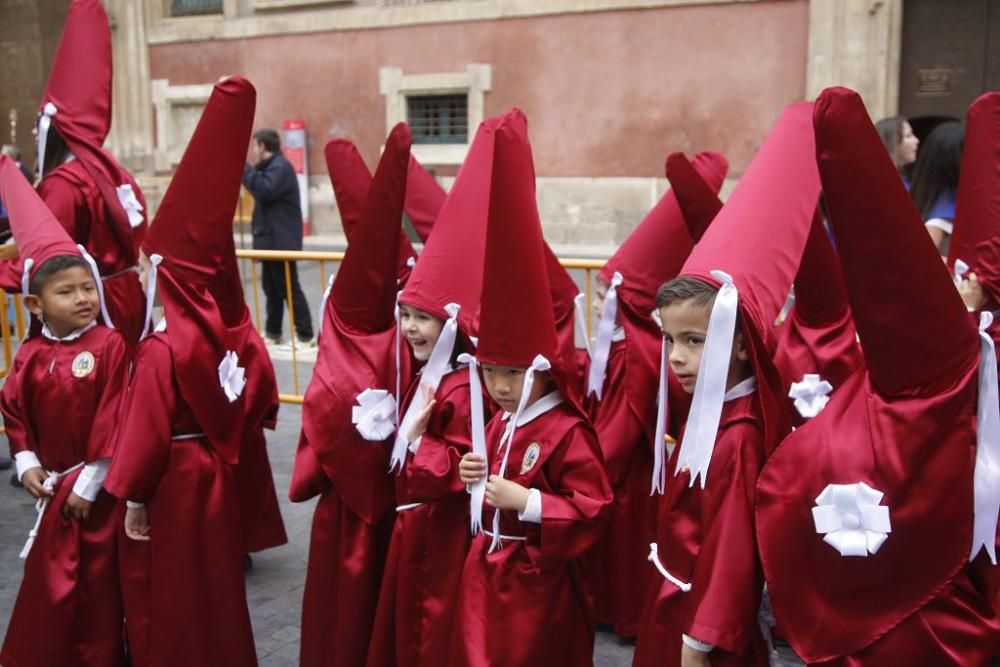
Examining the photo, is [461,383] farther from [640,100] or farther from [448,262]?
[640,100]

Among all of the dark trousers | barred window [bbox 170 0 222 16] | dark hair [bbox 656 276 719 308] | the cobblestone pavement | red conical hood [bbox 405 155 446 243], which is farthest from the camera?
barred window [bbox 170 0 222 16]

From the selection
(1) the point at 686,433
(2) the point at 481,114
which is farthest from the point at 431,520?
(2) the point at 481,114

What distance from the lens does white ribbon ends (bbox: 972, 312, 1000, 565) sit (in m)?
2.17

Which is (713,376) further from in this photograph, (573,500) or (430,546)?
(430,546)

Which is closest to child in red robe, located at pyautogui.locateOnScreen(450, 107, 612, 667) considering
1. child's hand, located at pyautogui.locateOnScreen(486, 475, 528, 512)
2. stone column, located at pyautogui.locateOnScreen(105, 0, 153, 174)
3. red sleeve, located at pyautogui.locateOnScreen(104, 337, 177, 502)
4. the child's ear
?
child's hand, located at pyautogui.locateOnScreen(486, 475, 528, 512)

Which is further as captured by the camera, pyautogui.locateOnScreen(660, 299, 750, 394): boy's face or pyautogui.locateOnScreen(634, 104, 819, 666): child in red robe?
pyautogui.locateOnScreen(660, 299, 750, 394): boy's face

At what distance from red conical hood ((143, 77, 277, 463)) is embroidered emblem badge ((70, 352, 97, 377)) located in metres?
0.34

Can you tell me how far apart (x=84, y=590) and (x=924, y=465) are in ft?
8.63

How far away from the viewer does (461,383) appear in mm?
3303

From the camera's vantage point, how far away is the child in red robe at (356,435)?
3.47m

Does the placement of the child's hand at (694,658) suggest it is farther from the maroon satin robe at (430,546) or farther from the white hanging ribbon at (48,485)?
the white hanging ribbon at (48,485)

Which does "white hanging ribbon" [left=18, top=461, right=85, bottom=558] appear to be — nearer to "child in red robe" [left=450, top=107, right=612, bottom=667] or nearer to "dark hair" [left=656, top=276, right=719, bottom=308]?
"child in red robe" [left=450, top=107, right=612, bottom=667]

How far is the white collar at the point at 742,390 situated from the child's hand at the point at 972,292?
44.3 inches

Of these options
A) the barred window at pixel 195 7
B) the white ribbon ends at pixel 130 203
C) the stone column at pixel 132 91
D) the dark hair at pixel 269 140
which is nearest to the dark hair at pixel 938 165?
the white ribbon ends at pixel 130 203
